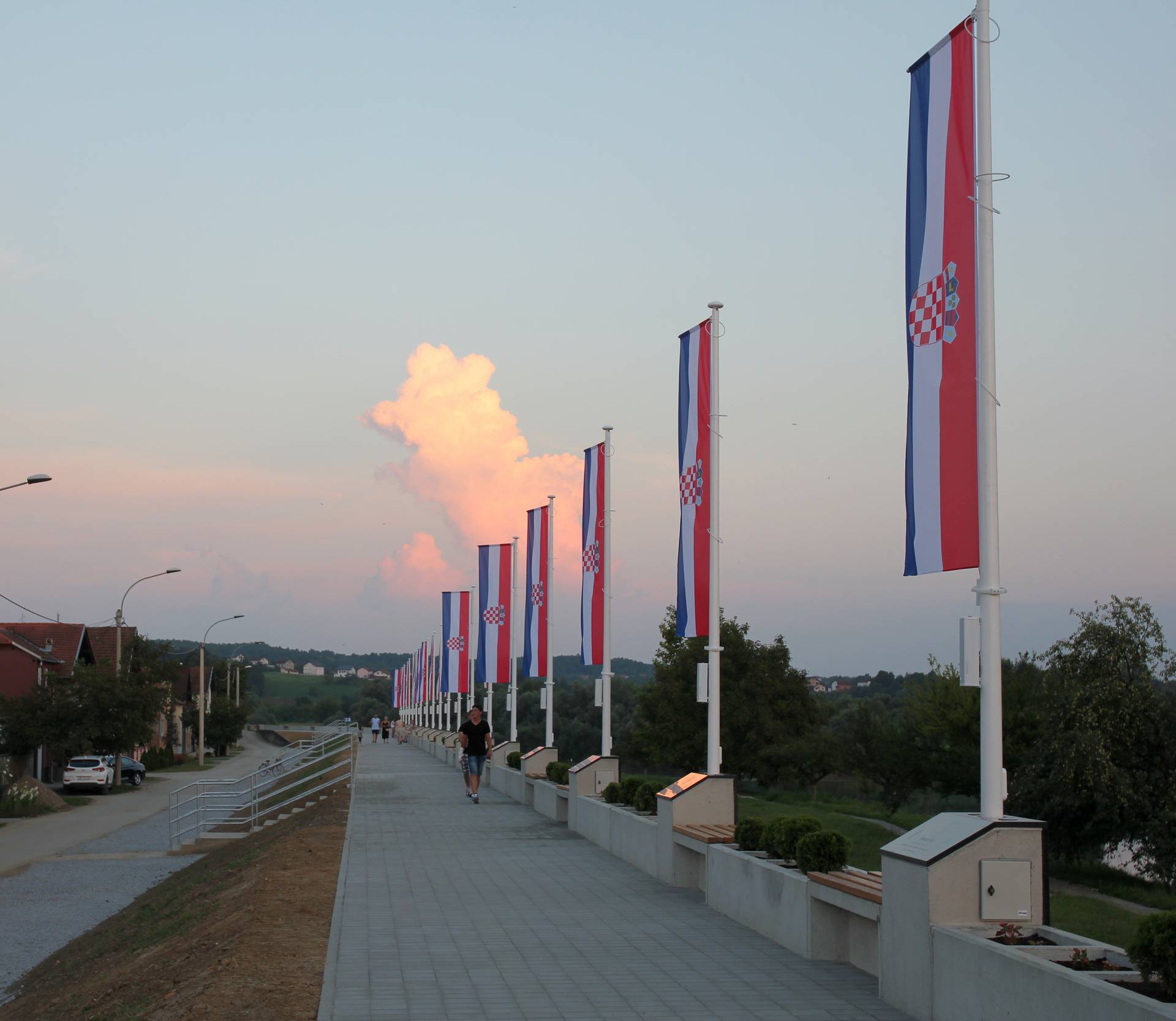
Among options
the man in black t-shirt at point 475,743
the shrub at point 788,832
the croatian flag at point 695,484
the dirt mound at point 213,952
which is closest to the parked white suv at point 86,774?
the man in black t-shirt at point 475,743

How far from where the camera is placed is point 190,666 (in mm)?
107125

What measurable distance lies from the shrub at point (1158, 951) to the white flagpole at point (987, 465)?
6.01 ft

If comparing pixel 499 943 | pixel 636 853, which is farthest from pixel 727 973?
pixel 636 853

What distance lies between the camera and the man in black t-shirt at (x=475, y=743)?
25.7m

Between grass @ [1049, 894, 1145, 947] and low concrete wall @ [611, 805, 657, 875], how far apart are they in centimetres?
626

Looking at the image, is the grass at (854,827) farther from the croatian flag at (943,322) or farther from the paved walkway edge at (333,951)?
the croatian flag at (943,322)

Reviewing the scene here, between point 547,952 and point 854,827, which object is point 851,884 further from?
point 854,827

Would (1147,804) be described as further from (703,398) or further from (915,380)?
(915,380)

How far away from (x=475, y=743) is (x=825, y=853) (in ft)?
54.1

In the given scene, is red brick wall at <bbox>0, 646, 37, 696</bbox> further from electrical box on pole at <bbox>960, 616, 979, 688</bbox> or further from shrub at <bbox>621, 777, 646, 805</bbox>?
electrical box on pole at <bbox>960, 616, 979, 688</bbox>

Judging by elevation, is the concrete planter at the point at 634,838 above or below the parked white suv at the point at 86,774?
above

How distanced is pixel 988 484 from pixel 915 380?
1040 millimetres

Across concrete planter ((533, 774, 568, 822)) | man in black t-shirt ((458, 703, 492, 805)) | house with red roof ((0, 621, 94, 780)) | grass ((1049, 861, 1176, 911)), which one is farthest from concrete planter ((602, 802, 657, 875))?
house with red roof ((0, 621, 94, 780))

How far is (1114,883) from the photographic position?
106 feet
